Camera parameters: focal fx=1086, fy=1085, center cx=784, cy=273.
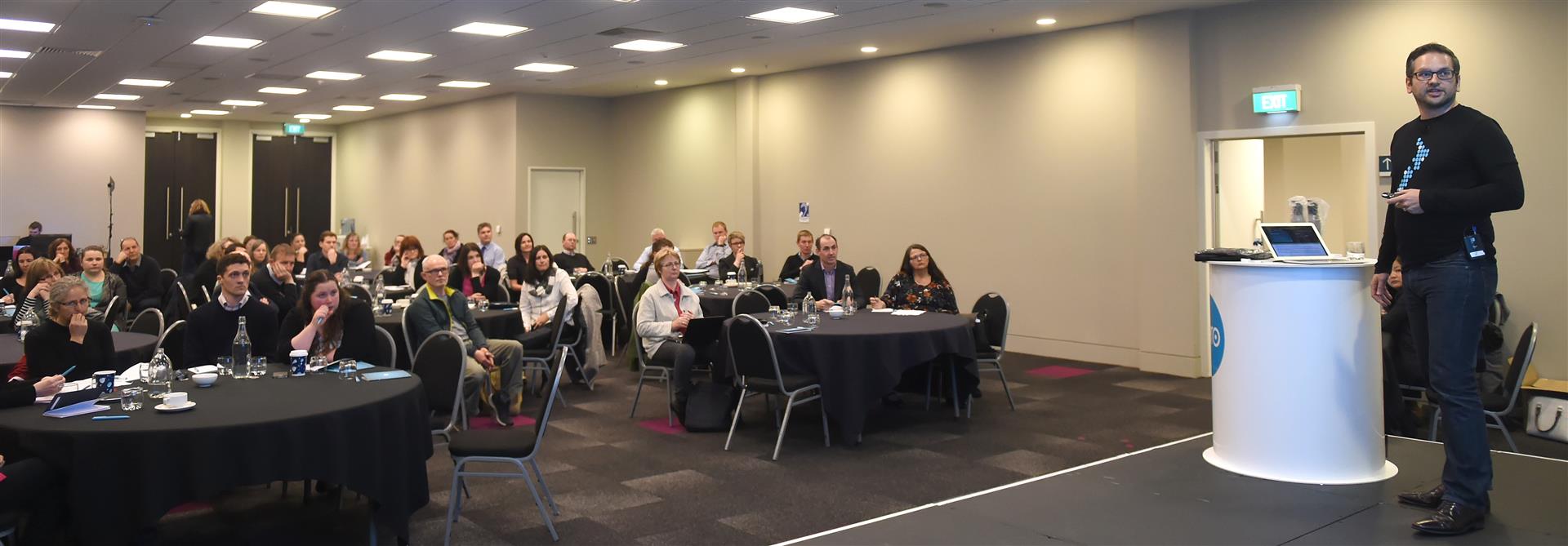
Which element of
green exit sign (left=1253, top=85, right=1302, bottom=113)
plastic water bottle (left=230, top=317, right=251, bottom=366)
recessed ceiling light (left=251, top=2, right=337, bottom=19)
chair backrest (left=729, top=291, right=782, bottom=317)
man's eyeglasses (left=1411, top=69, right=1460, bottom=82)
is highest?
recessed ceiling light (left=251, top=2, right=337, bottom=19)

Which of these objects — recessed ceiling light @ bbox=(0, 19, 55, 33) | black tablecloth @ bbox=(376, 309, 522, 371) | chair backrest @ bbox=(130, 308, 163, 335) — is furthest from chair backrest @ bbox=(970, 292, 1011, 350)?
recessed ceiling light @ bbox=(0, 19, 55, 33)

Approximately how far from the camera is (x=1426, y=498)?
13.3 ft

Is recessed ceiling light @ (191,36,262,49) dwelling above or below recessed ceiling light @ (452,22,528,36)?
above

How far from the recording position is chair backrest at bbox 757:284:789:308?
30.8 ft

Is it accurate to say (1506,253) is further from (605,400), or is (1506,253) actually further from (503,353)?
(503,353)

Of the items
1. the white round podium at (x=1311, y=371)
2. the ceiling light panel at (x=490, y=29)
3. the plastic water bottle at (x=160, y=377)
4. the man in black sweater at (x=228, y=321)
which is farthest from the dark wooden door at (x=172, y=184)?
the white round podium at (x=1311, y=371)

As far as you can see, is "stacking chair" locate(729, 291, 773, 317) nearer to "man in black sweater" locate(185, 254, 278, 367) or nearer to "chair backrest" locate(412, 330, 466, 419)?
"chair backrest" locate(412, 330, 466, 419)

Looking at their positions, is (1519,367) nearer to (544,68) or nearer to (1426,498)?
(1426,498)

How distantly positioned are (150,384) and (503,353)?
9.53 ft

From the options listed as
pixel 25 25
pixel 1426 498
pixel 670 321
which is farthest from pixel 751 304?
pixel 25 25

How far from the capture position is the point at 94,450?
3.63 metres

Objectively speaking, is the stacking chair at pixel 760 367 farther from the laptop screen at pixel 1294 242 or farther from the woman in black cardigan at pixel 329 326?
the laptop screen at pixel 1294 242

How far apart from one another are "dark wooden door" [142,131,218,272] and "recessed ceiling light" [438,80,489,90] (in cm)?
816

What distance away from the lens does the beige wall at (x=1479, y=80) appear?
7434 millimetres
